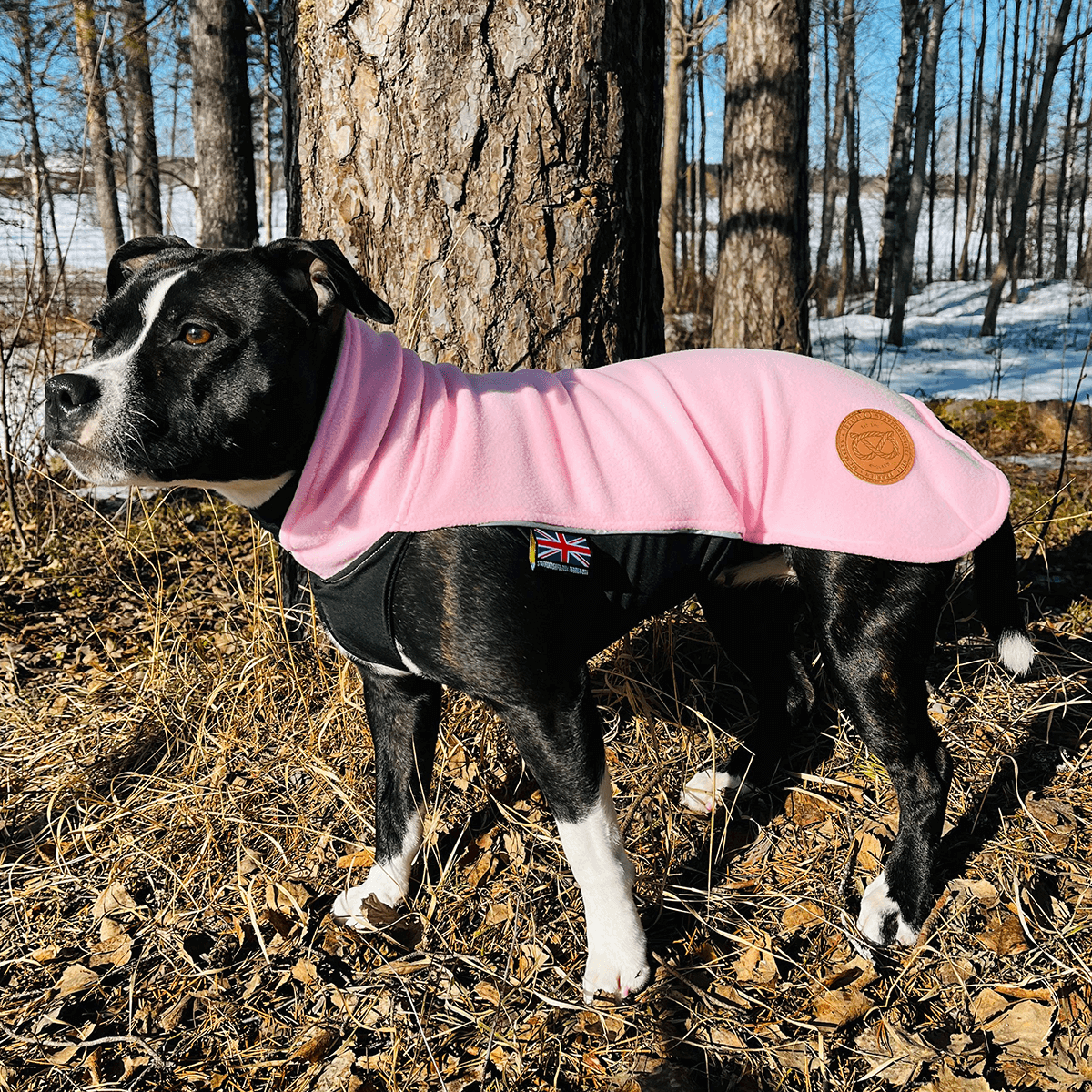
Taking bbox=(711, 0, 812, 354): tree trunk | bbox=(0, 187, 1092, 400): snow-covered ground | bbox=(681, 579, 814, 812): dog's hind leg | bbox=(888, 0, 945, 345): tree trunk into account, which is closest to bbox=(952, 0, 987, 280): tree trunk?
bbox=(0, 187, 1092, 400): snow-covered ground

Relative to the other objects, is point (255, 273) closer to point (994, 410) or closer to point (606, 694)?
point (606, 694)

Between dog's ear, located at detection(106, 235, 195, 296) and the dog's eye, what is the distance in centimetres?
48

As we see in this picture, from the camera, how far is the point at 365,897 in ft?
8.32

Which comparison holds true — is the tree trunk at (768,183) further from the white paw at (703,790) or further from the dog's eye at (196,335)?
the dog's eye at (196,335)

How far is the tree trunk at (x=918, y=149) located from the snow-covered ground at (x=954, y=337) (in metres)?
0.55

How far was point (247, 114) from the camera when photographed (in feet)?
31.9

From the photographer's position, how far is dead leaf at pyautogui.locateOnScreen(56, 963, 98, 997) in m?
2.34

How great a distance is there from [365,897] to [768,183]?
6.73 meters

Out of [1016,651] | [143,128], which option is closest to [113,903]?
[1016,651]

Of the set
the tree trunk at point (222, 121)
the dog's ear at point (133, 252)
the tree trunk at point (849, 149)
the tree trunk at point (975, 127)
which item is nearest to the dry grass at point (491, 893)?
the dog's ear at point (133, 252)

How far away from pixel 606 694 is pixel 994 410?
4.69m

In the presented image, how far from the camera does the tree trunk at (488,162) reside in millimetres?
2955

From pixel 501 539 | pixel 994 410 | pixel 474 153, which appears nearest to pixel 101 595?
pixel 474 153

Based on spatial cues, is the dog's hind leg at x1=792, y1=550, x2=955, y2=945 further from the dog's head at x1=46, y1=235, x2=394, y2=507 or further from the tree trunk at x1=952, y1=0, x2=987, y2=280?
the tree trunk at x1=952, y1=0, x2=987, y2=280
